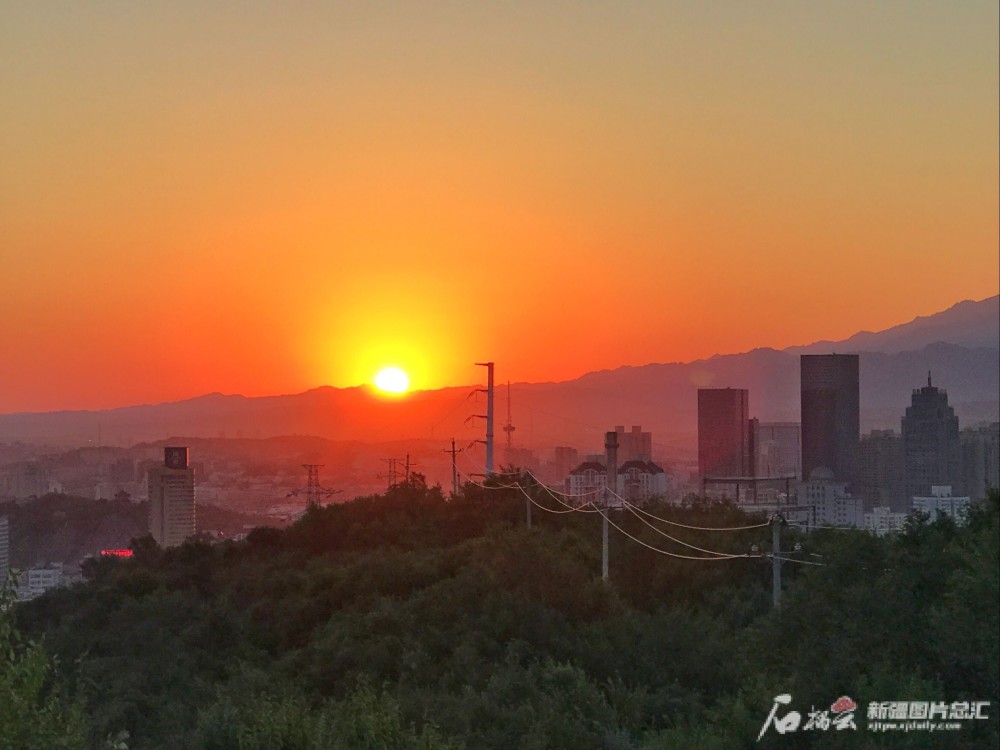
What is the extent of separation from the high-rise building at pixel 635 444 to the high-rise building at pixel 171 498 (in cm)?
1436

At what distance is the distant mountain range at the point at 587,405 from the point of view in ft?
90.7

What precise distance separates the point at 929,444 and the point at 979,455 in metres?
3.34

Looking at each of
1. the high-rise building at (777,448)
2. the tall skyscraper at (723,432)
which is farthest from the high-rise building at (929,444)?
the tall skyscraper at (723,432)

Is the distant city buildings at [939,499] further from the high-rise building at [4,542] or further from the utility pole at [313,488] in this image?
the utility pole at [313,488]

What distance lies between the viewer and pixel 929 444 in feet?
82.6

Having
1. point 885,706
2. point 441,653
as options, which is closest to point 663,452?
point 441,653

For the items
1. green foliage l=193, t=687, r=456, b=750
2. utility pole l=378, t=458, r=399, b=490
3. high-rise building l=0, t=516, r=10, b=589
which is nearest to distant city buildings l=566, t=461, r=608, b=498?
utility pole l=378, t=458, r=399, b=490

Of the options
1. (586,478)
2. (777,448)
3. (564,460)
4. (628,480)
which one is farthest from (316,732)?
(564,460)

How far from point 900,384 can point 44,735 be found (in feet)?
79.4

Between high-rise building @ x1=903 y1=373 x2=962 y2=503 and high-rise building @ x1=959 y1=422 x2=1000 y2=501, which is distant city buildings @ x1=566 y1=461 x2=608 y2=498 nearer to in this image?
high-rise building @ x1=903 y1=373 x2=962 y2=503

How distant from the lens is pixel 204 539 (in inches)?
1515

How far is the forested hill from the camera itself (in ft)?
37.6

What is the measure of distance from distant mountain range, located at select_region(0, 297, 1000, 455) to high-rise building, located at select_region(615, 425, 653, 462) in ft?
1.11

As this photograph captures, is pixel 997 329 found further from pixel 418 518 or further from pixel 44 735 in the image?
pixel 418 518
